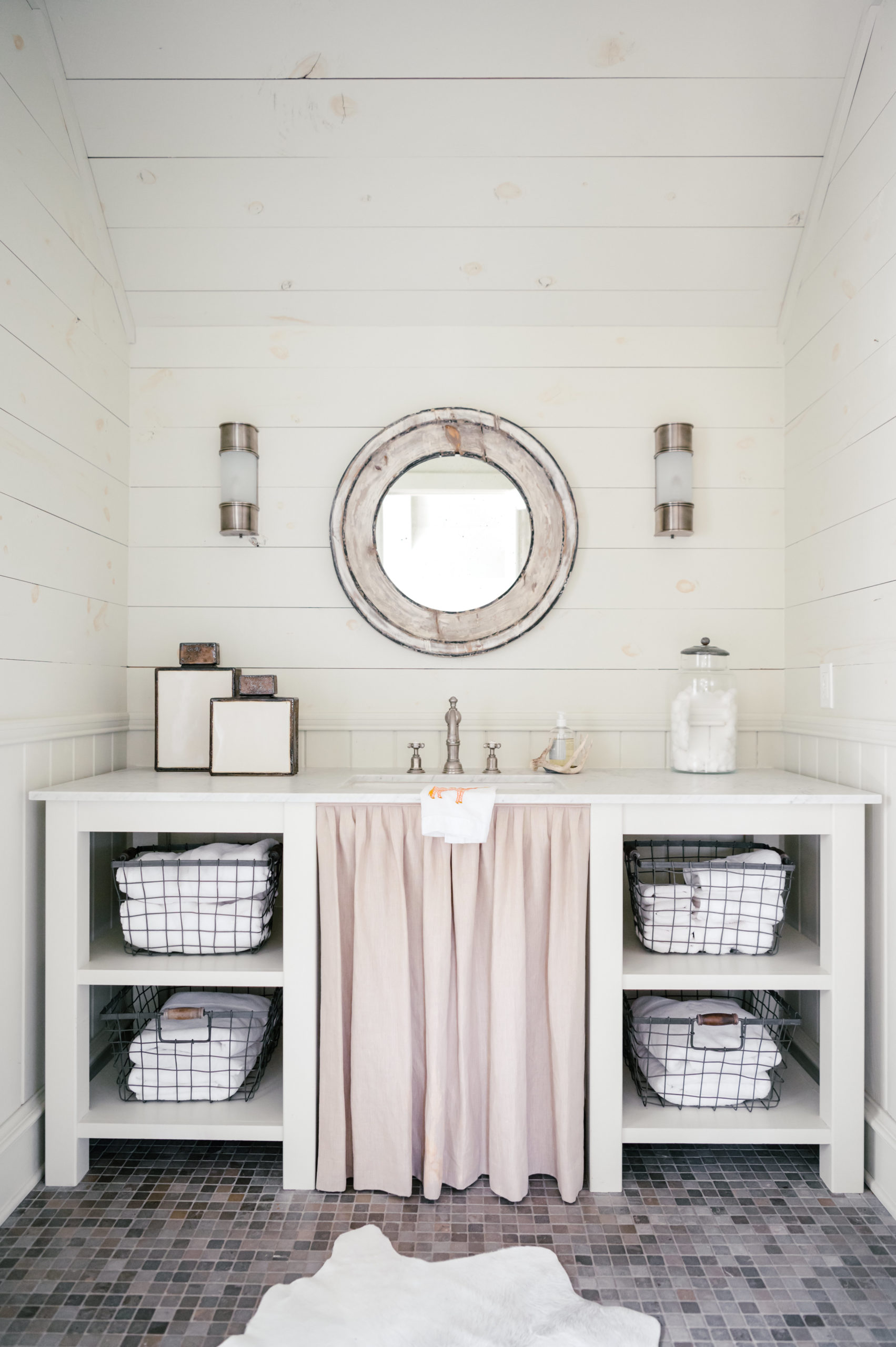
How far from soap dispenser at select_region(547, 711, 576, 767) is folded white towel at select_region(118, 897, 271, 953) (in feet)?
2.82

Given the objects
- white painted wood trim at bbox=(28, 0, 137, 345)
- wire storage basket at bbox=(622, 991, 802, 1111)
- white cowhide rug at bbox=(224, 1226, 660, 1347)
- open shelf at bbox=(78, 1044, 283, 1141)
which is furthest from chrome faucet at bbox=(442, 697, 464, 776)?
white painted wood trim at bbox=(28, 0, 137, 345)

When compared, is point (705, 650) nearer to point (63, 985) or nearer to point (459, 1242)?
point (459, 1242)

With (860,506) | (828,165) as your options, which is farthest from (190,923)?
(828,165)

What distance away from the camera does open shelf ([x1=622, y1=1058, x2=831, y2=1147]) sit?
71.0 inches

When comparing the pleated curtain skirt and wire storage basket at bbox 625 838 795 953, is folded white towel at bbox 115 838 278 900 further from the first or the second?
wire storage basket at bbox 625 838 795 953

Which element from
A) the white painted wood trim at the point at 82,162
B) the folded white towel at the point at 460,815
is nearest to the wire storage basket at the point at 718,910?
the folded white towel at the point at 460,815

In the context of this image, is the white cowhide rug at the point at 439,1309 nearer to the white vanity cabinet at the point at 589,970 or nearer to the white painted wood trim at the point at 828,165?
the white vanity cabinet at the point at 589,970

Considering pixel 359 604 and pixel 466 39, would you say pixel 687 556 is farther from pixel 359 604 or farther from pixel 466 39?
pixel 466 39

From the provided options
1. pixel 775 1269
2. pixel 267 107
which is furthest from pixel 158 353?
pixel 775 1269

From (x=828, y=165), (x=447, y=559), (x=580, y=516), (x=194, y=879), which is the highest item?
(x=828, y=165)

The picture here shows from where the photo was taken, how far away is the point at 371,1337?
1.34m

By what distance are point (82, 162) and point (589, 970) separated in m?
2.33

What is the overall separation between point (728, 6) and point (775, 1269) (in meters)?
2.63

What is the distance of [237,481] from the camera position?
229 centimetres
